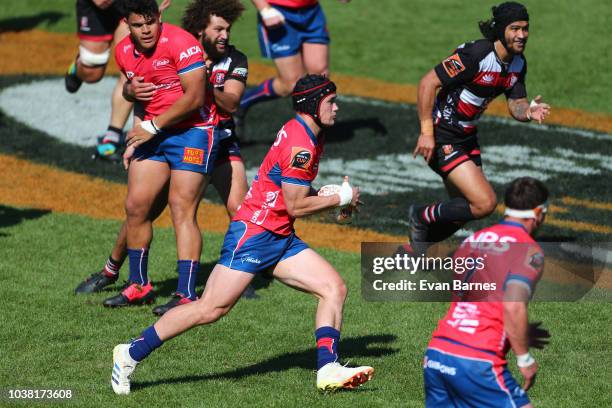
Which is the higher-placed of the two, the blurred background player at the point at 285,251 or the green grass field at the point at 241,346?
the blurred background player at the point at 285,251

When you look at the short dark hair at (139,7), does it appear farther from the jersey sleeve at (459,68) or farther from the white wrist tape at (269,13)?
the white wrist tape at (269,13)

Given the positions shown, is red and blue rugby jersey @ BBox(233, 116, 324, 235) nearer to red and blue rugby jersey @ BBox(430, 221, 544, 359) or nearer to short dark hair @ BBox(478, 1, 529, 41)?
red and blue rugby jersey @ BBox(430, 221, 544, 359)

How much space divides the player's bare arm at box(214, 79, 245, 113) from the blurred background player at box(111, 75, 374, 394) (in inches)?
74.3

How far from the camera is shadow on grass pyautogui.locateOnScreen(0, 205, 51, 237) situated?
11.7 m

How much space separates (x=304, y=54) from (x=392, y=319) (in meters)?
5.94

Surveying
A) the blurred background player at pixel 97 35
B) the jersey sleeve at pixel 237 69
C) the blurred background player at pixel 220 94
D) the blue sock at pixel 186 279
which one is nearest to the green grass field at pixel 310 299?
the blurred background player at pixel 220 94

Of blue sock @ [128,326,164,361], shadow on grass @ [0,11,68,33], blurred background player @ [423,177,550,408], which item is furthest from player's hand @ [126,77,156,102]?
shadow on grass @ [0,11,68,33]

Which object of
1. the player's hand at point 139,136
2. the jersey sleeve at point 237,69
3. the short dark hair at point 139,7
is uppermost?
the short dark hair at point 139,7

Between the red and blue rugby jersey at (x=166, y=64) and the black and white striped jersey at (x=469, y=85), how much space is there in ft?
7.03

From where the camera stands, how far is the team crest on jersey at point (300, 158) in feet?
23.5

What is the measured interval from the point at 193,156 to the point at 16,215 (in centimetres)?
382

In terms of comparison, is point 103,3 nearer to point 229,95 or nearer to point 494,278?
point 229,95

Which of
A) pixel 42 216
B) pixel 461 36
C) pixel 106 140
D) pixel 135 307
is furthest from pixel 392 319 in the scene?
pixel 461 36

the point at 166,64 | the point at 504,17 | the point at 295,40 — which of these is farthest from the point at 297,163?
the point at 295,40
